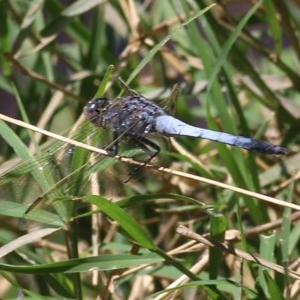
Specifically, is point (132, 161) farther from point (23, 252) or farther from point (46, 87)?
point (46, 87)

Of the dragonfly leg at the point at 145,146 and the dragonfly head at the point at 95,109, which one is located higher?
the dragonfly head at the point at 95,109

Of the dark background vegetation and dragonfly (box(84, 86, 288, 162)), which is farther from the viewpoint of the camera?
dragonfly (box(84, 86, 288, 162))

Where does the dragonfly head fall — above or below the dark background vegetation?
above

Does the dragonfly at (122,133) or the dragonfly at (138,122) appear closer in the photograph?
the dragonfly at (122,133)

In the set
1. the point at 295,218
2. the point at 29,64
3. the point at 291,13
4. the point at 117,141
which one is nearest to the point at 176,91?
the point at 117,141

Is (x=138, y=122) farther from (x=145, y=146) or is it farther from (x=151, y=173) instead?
(x=151, y=173)

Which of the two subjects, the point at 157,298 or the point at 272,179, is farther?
the point at 272,179
